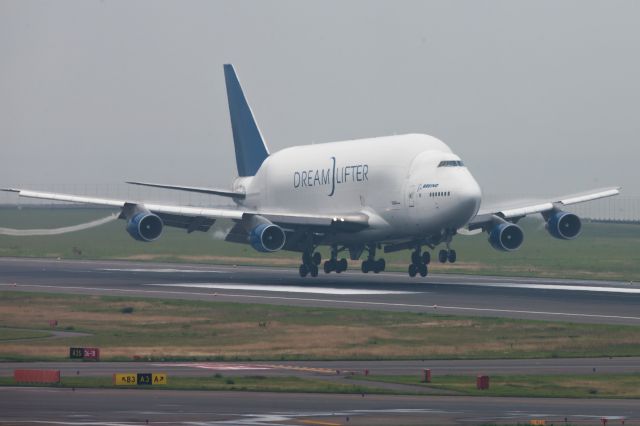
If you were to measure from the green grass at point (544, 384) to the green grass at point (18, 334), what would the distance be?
16.9m

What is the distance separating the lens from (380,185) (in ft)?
249

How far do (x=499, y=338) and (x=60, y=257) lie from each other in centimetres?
6458

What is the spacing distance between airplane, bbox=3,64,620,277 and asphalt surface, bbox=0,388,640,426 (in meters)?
39.1

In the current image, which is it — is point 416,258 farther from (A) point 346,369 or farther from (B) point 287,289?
(A) point 346,369

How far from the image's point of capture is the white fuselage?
233ft

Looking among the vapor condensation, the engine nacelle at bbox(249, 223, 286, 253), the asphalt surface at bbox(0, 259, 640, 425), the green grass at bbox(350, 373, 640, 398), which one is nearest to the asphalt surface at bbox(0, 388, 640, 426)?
the asphalt surface at bbox(0, 259, 640, 425)

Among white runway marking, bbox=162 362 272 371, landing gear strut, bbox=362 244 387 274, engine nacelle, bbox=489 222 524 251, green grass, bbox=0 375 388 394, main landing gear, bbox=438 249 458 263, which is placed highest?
engine nacelle, bbox=489 222 524 251

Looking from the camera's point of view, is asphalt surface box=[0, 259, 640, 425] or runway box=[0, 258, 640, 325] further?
runway box=[0, 258, 640, 325]

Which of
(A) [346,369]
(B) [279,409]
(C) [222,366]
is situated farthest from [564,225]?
(B) [279,409]

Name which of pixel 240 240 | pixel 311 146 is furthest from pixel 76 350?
pixel 311 146

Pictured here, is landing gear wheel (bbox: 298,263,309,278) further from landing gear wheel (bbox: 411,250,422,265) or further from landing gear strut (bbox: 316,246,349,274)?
landing gear wheel (bbox: 411,250,422,265)

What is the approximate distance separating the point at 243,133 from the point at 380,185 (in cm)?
1980

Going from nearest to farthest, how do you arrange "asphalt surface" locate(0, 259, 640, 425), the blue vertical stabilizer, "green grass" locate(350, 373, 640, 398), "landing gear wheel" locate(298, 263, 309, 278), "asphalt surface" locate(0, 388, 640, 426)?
"asphalt surface" locate(0, 388, 640, 426), "asphalt surface" locate(0, 259, 640, 425), "green grass" locate(350, 373, 640, 398), "landing gear wheel" locate(298, 263, 309, 278), the blue vertical stabilizer

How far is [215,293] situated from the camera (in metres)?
65.5
